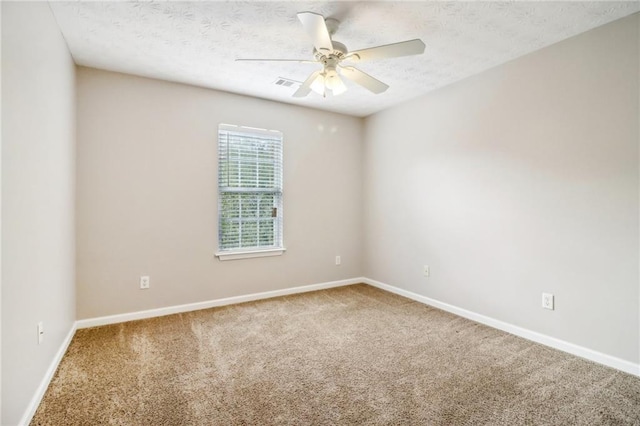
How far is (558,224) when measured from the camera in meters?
2.56

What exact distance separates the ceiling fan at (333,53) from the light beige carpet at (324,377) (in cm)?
209

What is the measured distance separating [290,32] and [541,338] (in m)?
3.19

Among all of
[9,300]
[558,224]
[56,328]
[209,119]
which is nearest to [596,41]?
[558,224]

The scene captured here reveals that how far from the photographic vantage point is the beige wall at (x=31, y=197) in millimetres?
1443

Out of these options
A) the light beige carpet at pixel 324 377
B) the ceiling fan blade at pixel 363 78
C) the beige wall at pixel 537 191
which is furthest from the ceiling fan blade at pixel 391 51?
the light beige carpet at pixel 324 377

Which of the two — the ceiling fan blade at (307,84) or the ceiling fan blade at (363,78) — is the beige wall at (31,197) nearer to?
the ceiling fan blade at (307,84)

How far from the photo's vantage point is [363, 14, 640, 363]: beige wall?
7.36 feet

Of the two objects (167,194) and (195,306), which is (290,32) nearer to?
(167,194)

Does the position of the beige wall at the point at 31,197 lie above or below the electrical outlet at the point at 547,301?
above

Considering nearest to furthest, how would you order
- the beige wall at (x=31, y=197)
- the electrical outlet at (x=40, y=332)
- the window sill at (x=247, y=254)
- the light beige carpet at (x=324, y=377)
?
the beige wall at (x=31, y=197), the light beige carpet at (x=324, y=377), the electrical outlet at (x=40, y=332), the window sill at (x=247, y=254)

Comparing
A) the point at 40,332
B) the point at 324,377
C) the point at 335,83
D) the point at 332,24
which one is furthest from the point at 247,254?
the point at 332,24

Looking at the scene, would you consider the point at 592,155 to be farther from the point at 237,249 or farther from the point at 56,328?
the point at 56,328

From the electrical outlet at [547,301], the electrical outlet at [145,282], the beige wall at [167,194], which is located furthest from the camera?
the electrical outlet at [145,282]

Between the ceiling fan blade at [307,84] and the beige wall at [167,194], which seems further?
the beige wall at [167,194]
